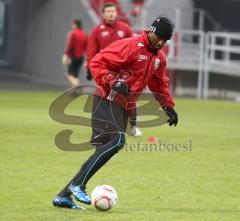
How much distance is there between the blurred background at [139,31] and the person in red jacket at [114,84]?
19.8 meters

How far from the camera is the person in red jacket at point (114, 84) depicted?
8.76m

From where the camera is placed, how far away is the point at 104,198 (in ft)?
28.6

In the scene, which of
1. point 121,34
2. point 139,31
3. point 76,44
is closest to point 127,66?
point 121,34

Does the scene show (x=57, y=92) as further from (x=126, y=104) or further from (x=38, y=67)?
(x=126, y=104)

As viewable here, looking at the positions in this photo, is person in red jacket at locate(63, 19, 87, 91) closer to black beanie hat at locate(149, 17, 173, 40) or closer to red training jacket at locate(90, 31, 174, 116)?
red training jacket at locate(90, 31, 174, 116)

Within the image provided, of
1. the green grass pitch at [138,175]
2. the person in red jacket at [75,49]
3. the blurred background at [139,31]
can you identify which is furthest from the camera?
the blurred background at [139,31]

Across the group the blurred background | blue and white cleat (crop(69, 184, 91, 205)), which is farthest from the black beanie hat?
the blurred background

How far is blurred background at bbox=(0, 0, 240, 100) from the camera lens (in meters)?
31.2

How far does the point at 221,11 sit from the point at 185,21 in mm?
2717

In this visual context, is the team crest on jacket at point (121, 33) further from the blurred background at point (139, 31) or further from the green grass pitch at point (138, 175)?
the blurred background at point (139, 31)

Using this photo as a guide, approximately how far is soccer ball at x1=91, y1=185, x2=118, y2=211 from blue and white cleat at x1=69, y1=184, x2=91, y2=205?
0.09 metres

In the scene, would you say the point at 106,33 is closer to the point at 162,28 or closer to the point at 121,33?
the point at 121,33

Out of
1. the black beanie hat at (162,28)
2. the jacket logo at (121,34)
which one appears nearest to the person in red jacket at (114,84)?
the black beanie hat at (162,28)

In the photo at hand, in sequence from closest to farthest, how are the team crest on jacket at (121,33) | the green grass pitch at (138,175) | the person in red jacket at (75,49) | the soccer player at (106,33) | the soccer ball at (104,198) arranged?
the soccer ball at (104,198), the green grass pitch at (138,175), the soccer player at (106,33), the team crest on jacket at (121,33), the person in red jacket at (75,49)
